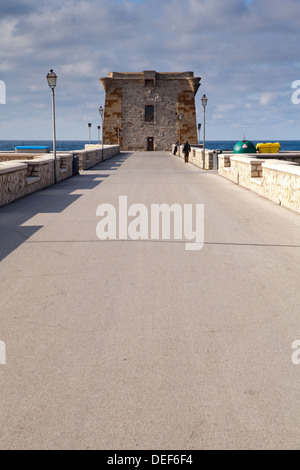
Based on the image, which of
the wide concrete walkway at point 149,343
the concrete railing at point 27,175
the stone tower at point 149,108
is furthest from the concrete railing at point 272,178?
the stone tower at point 149,108

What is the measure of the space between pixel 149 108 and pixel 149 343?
78083 mm

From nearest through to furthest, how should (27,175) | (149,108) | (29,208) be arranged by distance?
(29,208)
(27,175)
(149,108)

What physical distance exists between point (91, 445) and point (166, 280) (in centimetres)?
386

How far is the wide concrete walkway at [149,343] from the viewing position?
3.42 metres

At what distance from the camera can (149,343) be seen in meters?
4.83

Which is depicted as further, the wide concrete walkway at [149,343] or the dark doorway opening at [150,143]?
the dark doorway opening at [150,143]

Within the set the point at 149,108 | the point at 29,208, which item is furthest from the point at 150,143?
the point at 29,208

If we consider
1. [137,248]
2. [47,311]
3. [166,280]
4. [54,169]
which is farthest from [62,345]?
[54,169]

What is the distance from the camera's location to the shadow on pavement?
9.86 meters

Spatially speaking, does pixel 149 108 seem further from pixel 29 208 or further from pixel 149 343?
pixel 149 343

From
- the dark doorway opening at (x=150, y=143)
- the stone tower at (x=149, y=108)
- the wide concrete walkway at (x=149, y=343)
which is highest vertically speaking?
the stone tower at (x=149, y=108)

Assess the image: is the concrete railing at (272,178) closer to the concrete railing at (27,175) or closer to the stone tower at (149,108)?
the concrete railing at (27,175)

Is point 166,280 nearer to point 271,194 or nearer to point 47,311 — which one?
point 47,311

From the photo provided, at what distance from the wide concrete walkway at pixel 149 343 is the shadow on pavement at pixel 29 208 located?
18 centimetres
